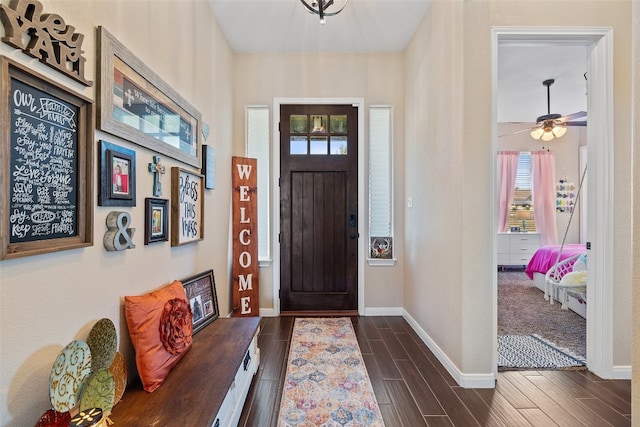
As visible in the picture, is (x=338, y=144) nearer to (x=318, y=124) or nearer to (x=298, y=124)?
(x=318, y=124)

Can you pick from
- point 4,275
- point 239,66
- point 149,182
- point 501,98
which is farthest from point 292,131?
point 501,98

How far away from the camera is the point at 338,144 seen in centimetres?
365

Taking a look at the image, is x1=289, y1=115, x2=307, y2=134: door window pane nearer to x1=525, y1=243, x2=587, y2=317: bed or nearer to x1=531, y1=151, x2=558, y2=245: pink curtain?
Answer: x1=525, y1=243, x2=587, y2=317: bed

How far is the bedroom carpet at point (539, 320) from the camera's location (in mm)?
2886

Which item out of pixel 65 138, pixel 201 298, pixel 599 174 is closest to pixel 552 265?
pixel 599 174

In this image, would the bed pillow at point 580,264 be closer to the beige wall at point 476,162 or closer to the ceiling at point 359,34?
the beige wall at point 476,162

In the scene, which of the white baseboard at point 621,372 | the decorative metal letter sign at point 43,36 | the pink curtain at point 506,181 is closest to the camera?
the decorative metal letter sign at point 43,36

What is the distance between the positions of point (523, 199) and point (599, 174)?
481 cm

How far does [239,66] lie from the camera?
3.61 metres

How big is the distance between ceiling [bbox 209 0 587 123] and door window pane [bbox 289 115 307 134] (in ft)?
2.43

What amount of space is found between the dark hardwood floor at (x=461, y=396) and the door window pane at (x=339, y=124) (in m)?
2.38

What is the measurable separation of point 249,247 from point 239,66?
210 centimetres

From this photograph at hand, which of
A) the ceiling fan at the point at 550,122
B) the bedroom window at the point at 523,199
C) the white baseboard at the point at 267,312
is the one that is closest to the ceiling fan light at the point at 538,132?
the ceiling fan at the point at 550,122

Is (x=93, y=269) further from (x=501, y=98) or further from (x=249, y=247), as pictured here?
(x=501, y=98)
